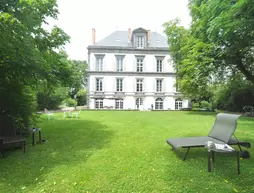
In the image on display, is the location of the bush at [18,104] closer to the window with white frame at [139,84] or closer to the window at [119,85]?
the window at [119,85]

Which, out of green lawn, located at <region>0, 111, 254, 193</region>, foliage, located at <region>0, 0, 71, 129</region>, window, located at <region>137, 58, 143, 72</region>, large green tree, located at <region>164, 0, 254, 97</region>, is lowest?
green lawn, located at <region>0, 111, 254, 193</region>

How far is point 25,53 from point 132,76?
2311 cm

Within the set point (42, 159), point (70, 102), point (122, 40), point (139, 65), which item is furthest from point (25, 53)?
point (70, 102)

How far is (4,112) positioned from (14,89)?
87cm

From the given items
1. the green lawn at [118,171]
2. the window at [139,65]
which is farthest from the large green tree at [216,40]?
the window at [139,65]

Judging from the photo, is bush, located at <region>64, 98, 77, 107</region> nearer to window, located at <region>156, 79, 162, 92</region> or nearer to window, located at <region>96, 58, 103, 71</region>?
window, located at <region>96, 58, 103, 71</region>

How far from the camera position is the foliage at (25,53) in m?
3.91

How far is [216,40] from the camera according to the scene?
8391 mm

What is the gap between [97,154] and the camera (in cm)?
434

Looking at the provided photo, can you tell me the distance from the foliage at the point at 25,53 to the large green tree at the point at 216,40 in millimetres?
6049

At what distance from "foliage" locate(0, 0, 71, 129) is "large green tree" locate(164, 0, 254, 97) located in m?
6.05

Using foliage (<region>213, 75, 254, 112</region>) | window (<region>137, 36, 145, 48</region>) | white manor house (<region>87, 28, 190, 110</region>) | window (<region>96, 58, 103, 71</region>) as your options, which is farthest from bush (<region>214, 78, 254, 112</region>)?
window (<region>96, 58, 103, 71</region>)

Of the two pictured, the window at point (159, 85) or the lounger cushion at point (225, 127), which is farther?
the window at point (159, 85)

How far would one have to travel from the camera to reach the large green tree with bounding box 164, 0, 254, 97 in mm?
5355
